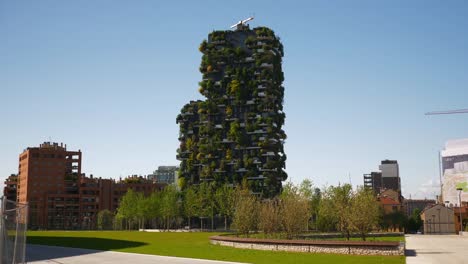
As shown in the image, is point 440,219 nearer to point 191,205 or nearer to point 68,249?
point 191,205

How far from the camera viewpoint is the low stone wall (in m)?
33.0

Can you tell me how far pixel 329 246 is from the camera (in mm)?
35281

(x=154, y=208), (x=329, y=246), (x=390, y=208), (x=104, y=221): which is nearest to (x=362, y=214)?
(x=329, y=246)

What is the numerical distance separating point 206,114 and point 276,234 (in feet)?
319

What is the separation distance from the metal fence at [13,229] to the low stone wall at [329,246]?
2201 centimetres

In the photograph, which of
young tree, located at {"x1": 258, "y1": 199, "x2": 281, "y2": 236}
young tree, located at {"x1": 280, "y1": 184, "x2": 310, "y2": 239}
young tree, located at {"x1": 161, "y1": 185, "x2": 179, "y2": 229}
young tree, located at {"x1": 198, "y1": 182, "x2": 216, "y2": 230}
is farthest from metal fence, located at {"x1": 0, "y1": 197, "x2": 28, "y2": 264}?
young tree, located at {"x1": 161, "y1": 185, "x2": 179, "y2": 229}

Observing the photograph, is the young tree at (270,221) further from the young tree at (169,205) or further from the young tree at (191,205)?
the young tree at (169,205)

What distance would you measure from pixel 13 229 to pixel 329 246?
23071 mm

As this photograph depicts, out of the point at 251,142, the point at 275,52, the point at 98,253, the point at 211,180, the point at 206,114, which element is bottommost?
the point at 98,253

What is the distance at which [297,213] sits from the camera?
45906mm

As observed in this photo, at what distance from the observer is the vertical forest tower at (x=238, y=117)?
133 meters

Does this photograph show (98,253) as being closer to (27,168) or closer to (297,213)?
(297,213)

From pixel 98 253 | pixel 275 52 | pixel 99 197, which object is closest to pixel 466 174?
pixel 275 52

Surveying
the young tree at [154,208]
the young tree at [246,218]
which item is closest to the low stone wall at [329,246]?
the young tree at [246,218]
